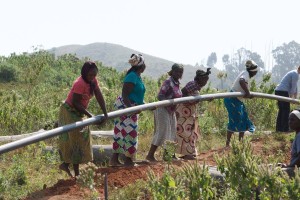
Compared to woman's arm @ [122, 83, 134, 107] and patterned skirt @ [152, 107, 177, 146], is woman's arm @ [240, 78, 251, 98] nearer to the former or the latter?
patterned skirt @ [152, 107, 177, 146]

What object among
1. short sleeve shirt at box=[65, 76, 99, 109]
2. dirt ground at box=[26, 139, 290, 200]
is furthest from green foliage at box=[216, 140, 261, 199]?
short sleeve shirt at box=[65, 76, 99, 109]

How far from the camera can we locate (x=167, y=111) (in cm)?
616

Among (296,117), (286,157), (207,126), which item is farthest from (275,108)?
(296,117)

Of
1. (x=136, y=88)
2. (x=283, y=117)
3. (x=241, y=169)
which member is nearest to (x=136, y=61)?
(x=136, y=88)

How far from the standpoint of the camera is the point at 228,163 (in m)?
3.32

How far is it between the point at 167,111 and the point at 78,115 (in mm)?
1364

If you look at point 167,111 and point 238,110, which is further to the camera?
point 238,110

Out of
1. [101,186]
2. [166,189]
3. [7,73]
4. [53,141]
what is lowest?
[101,186]

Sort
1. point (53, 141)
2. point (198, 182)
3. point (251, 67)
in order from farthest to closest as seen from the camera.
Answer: point (53, 141) < point (251, 67) < point (198, 182)

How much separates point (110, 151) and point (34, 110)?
3235mm

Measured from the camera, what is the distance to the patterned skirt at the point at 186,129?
6.51 metres

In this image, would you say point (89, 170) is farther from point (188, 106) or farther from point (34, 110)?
point (34, 110)

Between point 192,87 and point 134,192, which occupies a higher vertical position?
point 192,87

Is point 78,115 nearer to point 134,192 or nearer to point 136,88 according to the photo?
point 136,88
